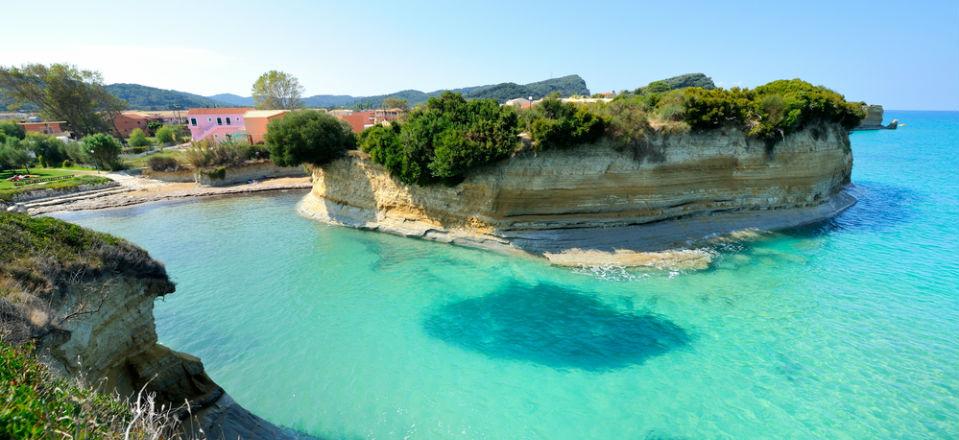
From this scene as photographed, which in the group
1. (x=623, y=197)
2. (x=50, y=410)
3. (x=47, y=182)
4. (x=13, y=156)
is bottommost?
(x=623, y=197)

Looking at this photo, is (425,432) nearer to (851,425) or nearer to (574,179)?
(851,425)

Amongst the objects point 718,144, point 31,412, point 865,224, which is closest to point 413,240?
point 718,144

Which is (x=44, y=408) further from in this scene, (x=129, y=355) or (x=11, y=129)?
(x=11, y=129)

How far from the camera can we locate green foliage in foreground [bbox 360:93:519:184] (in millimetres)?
18953

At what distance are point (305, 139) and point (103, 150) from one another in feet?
106

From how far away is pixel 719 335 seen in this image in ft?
39.9

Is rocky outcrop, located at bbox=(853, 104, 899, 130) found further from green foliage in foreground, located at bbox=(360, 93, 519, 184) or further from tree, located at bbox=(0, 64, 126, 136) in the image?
tree, located at bbox=(0, 64, 126, 136)

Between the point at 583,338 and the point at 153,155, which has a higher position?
the point at 153,155

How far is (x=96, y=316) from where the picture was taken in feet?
23.1

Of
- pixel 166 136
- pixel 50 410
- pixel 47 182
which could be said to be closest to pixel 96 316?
pixel 50 410

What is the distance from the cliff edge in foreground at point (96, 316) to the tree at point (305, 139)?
1742 cm

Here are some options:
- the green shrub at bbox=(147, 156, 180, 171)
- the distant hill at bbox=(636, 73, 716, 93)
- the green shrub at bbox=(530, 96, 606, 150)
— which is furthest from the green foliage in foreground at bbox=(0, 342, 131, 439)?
the distant hill at bbox=(636, 73, 716, 93)

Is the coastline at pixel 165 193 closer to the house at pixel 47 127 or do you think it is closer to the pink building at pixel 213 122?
the pink building at pixel 213 122

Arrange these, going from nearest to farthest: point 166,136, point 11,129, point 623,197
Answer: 1. point 623,197
2. point 11,129
3. point 166,136
